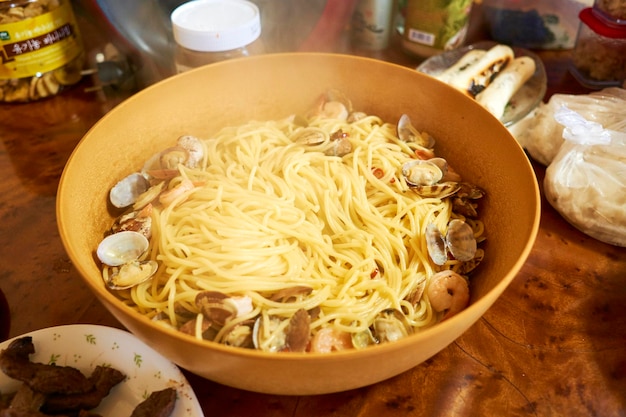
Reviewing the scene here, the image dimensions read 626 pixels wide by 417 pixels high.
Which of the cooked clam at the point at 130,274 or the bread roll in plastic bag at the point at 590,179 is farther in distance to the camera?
the bread roll in plastic bag at the point at 590,179

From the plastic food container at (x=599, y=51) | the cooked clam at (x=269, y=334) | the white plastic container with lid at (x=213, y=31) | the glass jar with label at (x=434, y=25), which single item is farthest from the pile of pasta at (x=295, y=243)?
the plastic food container at (x=599, y=51)

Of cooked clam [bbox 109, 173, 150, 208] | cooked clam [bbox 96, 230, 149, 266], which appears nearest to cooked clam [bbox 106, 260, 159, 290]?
cooked clam [bbox 96, 230, 149, 266]

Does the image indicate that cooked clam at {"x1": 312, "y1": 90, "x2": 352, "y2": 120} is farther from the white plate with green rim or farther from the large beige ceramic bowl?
the white plate with green rim

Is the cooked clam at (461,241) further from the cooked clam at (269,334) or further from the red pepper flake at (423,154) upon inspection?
the cooked clam at (269,334)

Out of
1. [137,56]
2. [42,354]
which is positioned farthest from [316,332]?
[137,56]

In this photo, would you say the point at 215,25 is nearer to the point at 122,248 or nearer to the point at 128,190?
the point at 128,190

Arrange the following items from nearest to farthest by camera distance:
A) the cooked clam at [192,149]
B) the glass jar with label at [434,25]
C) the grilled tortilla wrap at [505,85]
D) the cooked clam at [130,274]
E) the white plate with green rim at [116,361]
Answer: the white plate with green rim at [116,361]
the cooked clam at [130,274]
the cooked clam at [192,149]
the grilled tortilla wrap at [505,85]
the glass jar with label at [434,25]
